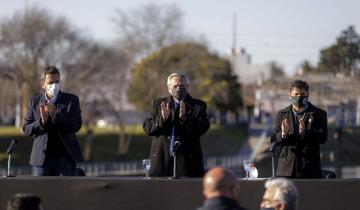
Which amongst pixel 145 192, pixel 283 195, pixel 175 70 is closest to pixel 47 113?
pixel 145 192

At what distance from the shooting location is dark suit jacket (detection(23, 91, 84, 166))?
35.7ft

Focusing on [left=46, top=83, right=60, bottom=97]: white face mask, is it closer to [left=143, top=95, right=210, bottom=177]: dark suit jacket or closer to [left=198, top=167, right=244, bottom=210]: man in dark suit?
[left=143, top=95, right=210, bottom=177]: dark suit jacket

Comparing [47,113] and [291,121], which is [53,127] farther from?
[291,121]

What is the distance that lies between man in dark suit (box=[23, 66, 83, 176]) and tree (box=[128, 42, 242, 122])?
51384 millimetres

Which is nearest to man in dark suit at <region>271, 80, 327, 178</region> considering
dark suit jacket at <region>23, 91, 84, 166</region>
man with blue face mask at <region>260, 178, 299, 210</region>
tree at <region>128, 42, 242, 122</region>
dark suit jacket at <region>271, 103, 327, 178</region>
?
dark suit jacket at <region>271, 103, 327, 178</region>

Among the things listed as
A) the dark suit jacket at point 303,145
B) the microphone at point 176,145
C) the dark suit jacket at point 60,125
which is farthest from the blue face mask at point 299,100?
the dark suit jacket at point 60,125

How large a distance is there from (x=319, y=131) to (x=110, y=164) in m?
40.1

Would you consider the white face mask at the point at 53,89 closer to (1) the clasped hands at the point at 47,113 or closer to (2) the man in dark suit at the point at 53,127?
(2) the man in dark suit at the point at 53,127

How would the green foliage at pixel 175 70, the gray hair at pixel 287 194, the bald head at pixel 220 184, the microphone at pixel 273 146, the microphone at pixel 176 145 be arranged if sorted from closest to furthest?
the bald head at pixel 220 184, the gray hair at pixel 287 194, the microphone at pixel 176 145, the microphone at pixel 273 146, the green foliage at pixel 175 70

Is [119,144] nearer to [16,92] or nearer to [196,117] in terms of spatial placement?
[16,92]

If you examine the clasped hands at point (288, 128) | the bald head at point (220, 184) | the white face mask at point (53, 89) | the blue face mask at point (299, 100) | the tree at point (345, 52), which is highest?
the tree at point (345, 52)

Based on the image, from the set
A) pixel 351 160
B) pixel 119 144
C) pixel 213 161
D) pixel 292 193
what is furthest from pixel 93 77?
pixel 292 193

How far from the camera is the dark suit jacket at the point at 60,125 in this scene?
35.7ft

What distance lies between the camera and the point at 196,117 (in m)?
10.8
